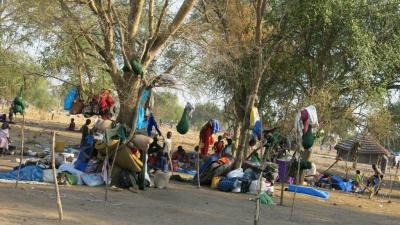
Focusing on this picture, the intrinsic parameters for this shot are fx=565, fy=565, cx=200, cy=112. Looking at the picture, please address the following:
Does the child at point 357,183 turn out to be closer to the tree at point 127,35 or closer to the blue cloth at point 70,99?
the tree at point 127,35

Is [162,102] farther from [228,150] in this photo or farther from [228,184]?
[228,184]

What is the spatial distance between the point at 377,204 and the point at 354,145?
20.9 ft

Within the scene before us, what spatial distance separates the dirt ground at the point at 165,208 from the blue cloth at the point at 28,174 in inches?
24.1

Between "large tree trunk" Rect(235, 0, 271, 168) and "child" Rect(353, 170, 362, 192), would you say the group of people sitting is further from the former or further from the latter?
"large tree trunk" Rect(235, 0, 271, 168)

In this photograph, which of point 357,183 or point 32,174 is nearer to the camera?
point 32,174

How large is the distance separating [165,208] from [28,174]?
127 inches

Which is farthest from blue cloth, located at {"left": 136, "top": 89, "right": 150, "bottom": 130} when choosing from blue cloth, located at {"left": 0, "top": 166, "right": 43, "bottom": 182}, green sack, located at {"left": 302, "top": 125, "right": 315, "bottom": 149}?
green sack, located at {"left": 302, "top": 125, "right": 315, "bottom": 149}

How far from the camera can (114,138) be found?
490 inches

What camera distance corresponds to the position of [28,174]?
12.0 meters

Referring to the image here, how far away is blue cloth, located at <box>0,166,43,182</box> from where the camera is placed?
11.9 meters

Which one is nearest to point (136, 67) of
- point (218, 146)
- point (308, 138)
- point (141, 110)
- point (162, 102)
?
point (141, 110)

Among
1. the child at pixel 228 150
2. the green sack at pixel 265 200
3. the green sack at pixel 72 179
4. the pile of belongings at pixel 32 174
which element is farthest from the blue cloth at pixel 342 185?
the pile of belongings at pixel 32 174

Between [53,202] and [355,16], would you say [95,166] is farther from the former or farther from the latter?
[355,16]

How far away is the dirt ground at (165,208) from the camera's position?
29.0 feet
